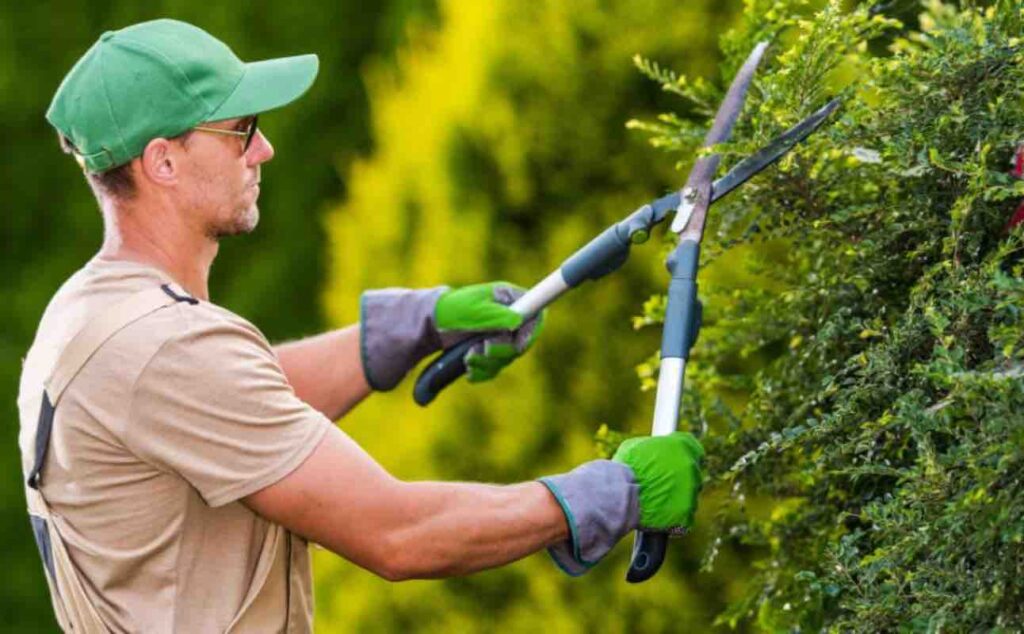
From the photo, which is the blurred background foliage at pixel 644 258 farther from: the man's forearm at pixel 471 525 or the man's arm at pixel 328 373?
the man's arm at pixel 328 373

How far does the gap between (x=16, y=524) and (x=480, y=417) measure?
2.59 metres

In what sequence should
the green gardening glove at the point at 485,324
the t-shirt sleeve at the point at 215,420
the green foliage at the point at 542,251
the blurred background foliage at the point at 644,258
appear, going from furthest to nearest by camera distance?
the green foliage at the point at 542,251
the green gardening glove at the point at 485,324
the t-shirt sleeve at the point at 215,420
the blurred background foliage at the point at 644,258

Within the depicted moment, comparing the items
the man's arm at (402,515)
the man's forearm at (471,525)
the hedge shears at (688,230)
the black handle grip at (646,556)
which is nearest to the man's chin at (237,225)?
the man's arm at (402,515)

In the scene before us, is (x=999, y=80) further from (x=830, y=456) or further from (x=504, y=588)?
(x=504, y=588)

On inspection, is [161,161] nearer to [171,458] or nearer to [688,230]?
[171,458]

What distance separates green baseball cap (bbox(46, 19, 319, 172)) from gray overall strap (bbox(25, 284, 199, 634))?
0.29m

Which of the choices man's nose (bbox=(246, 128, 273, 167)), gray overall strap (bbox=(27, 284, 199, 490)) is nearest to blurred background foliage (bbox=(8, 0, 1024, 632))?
man's nose (bbox=(246, 128, 273, 167))

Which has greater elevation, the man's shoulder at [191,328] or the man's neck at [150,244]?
the man's neck at [150,244]

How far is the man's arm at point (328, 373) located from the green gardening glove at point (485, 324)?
0.64ft

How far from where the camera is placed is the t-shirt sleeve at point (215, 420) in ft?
8.86

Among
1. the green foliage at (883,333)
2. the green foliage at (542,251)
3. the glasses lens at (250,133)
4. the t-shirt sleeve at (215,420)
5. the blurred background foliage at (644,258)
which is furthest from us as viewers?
the green foliage at (542,251)

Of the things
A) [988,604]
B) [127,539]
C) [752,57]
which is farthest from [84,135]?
[988,604]

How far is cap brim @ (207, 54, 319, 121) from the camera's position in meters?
2.98

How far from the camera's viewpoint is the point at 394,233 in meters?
4.73
